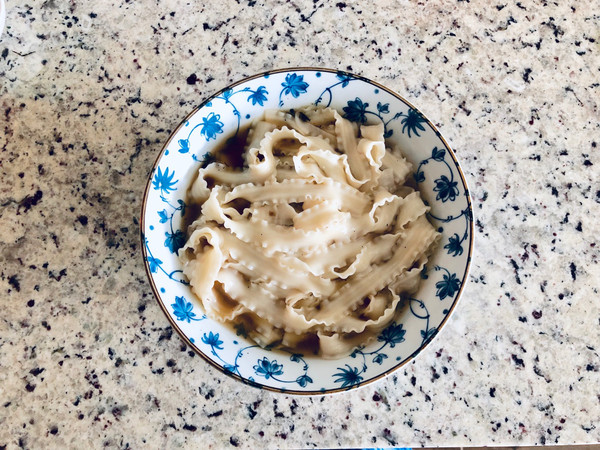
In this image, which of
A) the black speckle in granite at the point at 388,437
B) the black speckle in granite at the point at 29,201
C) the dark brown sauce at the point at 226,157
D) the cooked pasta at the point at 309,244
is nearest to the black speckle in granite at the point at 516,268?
the cooked pasta at the point at 309,244

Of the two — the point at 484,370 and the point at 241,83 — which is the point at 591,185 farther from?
the point at 241,83

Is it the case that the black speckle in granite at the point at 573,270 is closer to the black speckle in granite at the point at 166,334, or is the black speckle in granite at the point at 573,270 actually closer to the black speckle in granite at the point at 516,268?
the black speckle in granite at the point at 516,268

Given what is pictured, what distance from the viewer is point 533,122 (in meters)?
1.18

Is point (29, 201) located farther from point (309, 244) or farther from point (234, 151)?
point (309, 244)

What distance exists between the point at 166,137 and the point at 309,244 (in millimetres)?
→ 392

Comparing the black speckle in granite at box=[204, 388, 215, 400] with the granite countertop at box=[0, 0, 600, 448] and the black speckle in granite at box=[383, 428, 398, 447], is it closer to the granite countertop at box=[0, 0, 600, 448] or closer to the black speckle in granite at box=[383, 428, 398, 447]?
the granite countertop at box=[0, 0, 600, 448]

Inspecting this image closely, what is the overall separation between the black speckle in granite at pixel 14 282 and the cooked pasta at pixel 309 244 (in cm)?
35

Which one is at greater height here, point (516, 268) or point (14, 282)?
point (516, 268)

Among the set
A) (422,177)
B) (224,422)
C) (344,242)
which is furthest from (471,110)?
(224,422)

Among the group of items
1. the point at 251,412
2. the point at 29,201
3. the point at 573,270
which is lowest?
the point at 251,412

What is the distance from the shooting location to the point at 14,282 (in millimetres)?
1088

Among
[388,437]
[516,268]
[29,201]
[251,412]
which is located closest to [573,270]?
[516,268]

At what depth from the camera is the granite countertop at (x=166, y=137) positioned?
3.52 ft

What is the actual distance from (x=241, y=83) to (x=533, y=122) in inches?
23.7
